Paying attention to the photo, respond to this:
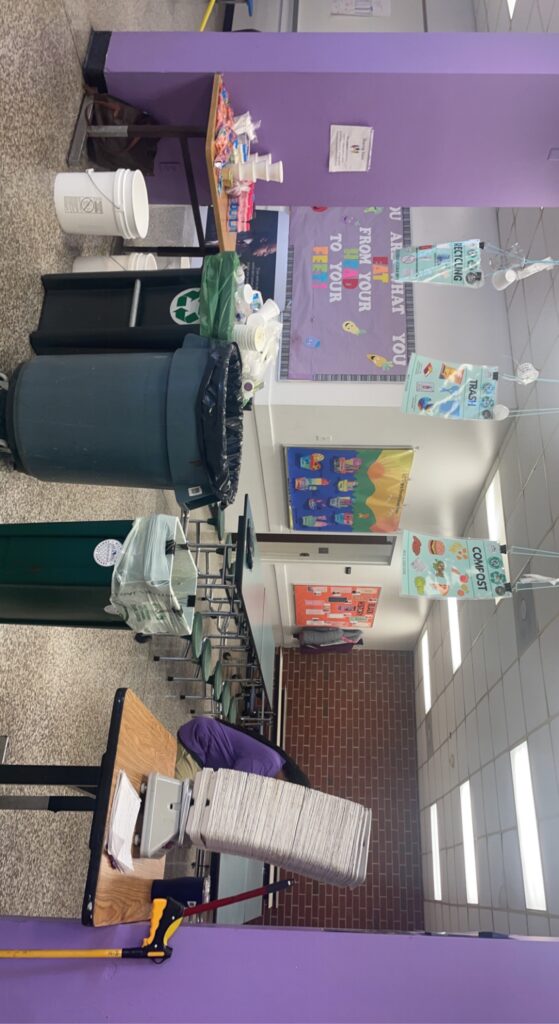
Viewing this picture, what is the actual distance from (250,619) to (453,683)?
1.92m

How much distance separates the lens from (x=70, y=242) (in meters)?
2.85

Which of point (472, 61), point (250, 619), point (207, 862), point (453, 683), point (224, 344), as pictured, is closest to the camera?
point (224, 344)

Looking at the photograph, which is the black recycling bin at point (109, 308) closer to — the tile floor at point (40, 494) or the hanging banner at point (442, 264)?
the tile floor at point (40, 494)

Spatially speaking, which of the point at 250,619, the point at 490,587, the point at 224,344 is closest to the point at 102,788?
the point at 224,344

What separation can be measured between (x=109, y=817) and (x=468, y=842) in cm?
360

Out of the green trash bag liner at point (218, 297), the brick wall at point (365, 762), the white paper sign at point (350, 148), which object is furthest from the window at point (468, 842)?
the white paper sign at point (350, 148)

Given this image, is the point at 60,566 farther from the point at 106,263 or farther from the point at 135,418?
the point at 106,263

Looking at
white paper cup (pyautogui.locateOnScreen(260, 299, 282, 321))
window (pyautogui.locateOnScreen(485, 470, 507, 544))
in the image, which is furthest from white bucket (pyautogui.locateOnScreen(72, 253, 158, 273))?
window (pyautogui.locateOnScreen(485, 470, 507, 544))

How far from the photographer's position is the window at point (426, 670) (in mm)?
6367

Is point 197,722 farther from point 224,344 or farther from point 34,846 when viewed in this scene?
point 224,344

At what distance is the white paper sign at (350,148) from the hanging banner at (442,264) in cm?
53

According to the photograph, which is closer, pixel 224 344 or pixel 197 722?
pixel 224 344

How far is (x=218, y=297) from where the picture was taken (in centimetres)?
231

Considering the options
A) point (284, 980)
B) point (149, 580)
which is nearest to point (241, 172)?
point (149, 580)
